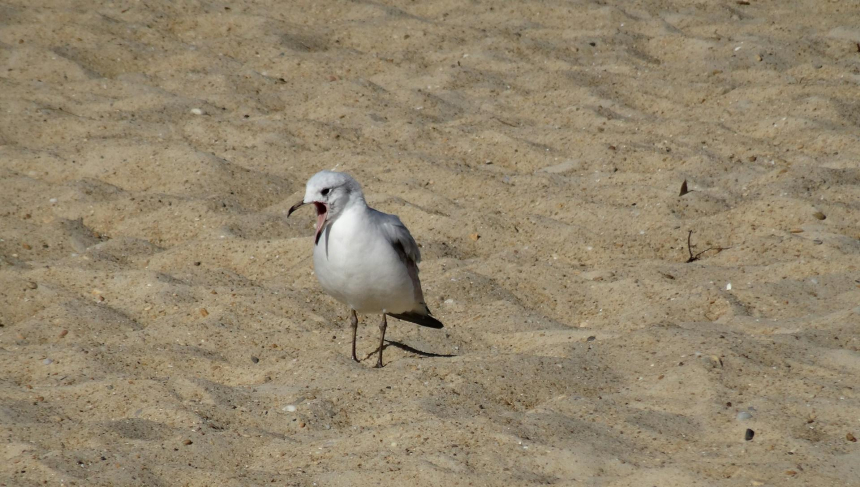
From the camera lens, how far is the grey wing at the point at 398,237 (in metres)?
3.96

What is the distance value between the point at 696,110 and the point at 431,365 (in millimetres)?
3124

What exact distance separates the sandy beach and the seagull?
0.24 meters

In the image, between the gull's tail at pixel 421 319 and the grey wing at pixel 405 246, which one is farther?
the gull's tail at pixel 421 319

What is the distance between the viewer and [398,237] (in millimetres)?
3971

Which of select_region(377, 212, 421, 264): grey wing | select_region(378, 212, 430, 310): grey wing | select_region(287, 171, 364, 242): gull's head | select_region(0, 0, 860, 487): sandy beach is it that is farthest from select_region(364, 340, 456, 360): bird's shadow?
select_region(287, 171, 364, 242): gull's head

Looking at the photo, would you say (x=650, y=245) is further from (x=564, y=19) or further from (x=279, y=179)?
(x=564, y=19)

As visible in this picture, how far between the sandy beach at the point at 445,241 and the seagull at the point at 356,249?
0.24 m

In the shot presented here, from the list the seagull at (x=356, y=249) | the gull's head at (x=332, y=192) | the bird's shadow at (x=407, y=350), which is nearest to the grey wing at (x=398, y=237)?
the seagull at (x=356, y=249)

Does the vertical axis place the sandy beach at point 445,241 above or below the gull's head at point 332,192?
below

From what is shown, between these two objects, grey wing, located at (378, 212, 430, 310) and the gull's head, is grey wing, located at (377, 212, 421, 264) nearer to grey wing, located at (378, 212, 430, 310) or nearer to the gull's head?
grey wing, located at (378, 212, 430, 310)

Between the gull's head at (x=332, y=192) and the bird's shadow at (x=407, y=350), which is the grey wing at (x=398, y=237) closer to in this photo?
the gull's head at (x=332, y=192)

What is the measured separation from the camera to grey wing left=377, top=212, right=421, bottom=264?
3.96 metres

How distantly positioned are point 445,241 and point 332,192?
44.0 inches

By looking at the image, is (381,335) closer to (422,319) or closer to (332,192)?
(422,319)
